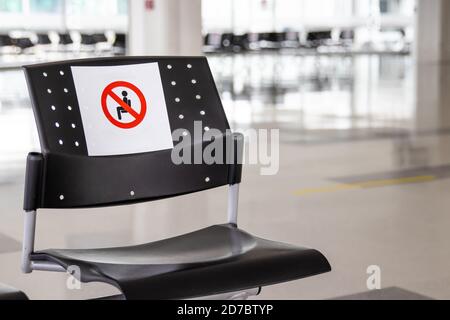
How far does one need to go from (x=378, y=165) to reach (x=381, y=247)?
233cm

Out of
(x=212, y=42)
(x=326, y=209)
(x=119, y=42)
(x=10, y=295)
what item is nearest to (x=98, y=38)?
(x=119, y=42)

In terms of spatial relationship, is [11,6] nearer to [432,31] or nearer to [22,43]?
[22,43]

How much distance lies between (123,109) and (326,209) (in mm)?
2493

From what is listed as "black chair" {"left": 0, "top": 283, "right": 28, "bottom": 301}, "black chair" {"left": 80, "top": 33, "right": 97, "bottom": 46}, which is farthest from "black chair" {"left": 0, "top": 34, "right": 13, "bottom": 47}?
"black chair" {"left": 0, "top": 283, "right": 28, "bottom": 301}

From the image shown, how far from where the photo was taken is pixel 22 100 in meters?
11.9

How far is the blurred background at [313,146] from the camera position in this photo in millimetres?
3781

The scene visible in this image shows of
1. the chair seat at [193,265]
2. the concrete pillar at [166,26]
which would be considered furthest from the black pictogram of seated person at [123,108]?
the concrete pillar at [166,26]

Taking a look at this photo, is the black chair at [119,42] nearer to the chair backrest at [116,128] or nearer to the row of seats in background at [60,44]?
the row of seats in background at [60,44]

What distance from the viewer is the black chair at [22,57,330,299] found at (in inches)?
74.2

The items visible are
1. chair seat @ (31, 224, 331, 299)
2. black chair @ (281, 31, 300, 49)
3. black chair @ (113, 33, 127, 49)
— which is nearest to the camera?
chair seat @ (31, 224, 331, 299)

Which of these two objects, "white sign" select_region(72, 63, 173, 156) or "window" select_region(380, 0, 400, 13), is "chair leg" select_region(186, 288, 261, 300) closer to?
"white sign" select_region(72, 63, 173, 156)

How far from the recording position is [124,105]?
91.9 inches
